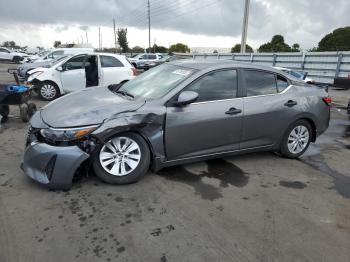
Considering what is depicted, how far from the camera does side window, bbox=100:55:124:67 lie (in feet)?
32.9

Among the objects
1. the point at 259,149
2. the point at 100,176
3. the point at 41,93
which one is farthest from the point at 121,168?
the point at 41,93

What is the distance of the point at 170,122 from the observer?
3977mm

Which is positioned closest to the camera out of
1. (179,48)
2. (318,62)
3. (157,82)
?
(157,82)

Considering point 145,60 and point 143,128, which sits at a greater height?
point 145,60

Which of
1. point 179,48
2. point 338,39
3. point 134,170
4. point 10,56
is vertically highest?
point 338,39

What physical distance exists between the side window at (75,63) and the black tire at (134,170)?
703 cm

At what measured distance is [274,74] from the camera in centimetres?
496

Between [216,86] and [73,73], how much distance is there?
694cm

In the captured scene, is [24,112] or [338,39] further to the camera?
[338,39]

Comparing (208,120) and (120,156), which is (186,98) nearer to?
(208,120)

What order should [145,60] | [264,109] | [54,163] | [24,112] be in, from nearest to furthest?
[54,163], [264,109], [24,112], [145,60]

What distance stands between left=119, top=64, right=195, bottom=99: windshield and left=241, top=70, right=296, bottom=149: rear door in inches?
38.8

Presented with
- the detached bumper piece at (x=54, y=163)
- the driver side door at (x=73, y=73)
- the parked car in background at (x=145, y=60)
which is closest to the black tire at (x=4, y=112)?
the driver side door at (x=73, y=73)

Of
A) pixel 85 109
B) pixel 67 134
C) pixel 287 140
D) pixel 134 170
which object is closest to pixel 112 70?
pixel 85 109
